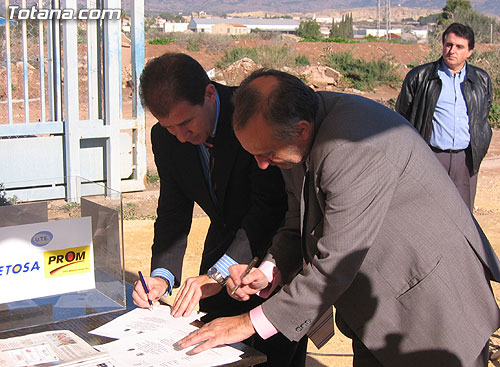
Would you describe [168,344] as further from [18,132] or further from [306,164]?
[18,132]

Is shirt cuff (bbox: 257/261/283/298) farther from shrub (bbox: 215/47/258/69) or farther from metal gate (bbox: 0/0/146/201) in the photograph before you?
A: shrub (bbox: 215/47/258/69)

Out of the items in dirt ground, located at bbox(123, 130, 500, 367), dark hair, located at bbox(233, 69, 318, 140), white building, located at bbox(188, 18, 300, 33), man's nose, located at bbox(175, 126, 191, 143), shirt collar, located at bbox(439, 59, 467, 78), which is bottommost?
dirt ground, located at bbox(123, 130, 500, 367)

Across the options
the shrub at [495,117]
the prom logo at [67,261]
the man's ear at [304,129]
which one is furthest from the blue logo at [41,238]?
the shrub at [495,117]

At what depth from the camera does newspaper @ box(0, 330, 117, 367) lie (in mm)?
1846

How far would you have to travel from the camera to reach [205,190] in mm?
2756

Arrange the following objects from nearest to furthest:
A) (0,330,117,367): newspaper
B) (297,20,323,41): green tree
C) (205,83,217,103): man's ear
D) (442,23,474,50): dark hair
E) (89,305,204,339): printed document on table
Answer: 1. (0,330,117,367): newspaper
2. (89,305,204,339): printed document on table
3. (205,83,217,103): man's ear
4. (442,23,474,50): dark hair
5. (297,20,323,41): green tree

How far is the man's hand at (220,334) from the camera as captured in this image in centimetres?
197

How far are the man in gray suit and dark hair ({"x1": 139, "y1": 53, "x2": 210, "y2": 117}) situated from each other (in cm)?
39

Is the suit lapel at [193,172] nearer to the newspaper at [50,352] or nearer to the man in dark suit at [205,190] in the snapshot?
the man in dark suit at [205,190]

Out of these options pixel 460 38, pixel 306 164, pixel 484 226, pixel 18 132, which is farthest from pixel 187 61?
pixel 484 226

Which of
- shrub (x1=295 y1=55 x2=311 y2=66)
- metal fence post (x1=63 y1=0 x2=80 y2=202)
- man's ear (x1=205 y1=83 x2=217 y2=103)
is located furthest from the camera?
shrub (x1=295 y1=55 x2=311 y2=66)

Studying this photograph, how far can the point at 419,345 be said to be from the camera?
6.76 feet

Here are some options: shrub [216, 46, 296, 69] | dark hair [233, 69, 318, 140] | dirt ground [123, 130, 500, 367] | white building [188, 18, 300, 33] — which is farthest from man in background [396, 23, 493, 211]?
white building [188, 18, 300, 33]

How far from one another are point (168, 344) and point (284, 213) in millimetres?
871
